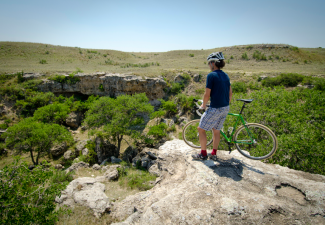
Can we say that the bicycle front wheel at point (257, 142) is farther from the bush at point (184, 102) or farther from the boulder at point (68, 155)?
the bush at point (184, 102)

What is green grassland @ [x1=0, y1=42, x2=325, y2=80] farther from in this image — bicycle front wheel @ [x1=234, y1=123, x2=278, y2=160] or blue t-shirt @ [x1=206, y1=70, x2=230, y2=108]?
blue t-shirt @ [x1=206, y1=70, x2=230, y2=108]

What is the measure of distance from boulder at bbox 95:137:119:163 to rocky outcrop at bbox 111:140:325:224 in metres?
12.3

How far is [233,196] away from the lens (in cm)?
289

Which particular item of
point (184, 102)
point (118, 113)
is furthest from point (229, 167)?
point (184, 102)

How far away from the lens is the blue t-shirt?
3299mm

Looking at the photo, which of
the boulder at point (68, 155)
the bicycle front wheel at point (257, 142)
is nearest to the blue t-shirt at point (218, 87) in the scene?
the bicycle front wheel at point (257, 142)

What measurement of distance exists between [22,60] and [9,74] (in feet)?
51.9

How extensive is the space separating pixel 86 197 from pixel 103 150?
10897mm

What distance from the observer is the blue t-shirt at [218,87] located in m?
3.30

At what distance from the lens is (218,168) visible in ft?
12.4

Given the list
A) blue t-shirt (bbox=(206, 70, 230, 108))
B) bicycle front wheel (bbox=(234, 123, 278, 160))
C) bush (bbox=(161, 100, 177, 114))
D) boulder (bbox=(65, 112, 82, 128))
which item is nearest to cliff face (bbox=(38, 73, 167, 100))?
bush (bbox=(161, 100, 177, 114))

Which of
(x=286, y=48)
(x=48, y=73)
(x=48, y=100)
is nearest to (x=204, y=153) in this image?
(x=48, y=100)

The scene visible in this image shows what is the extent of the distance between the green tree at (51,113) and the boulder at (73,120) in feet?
3.08

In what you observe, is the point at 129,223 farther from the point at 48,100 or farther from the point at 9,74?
the point at 9,74
